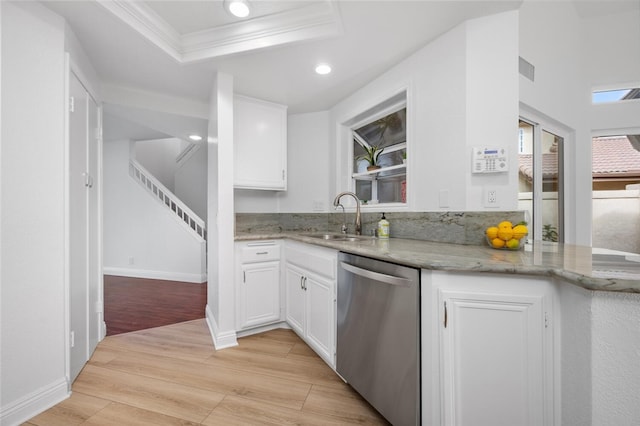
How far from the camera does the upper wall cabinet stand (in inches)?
103

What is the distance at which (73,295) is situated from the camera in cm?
171

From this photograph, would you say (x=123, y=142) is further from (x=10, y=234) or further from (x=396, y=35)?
(x=396, y=35)

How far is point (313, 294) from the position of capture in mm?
2002

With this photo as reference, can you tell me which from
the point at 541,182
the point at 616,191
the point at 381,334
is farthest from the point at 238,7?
the point at 616,191

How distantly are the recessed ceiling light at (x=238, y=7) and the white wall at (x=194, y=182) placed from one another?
4.20m

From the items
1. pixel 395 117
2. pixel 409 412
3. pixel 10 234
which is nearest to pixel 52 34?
pixel 10 234

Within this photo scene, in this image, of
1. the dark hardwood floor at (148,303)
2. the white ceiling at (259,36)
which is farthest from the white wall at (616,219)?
the dark hardwood floor at (148,303)

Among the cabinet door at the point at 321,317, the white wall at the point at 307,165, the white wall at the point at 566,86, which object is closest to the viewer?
the cabinet door at the point at 321,317

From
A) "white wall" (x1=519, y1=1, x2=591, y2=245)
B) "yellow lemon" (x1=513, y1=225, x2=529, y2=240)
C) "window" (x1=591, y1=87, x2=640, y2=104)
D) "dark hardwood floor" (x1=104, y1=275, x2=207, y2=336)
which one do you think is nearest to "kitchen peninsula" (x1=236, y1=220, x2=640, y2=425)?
"yellow lemon" (x1=513, y1=225, x2=529, y2=240)

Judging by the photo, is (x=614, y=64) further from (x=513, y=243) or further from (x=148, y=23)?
(x=148, y=23)

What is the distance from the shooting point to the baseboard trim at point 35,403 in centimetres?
132

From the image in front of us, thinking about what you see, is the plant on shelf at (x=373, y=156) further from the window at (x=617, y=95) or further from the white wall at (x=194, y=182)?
the white wall at (x=194, y=182)

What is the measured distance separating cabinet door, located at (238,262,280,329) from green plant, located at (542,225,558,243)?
266 centimetres

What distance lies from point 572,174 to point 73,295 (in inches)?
182
